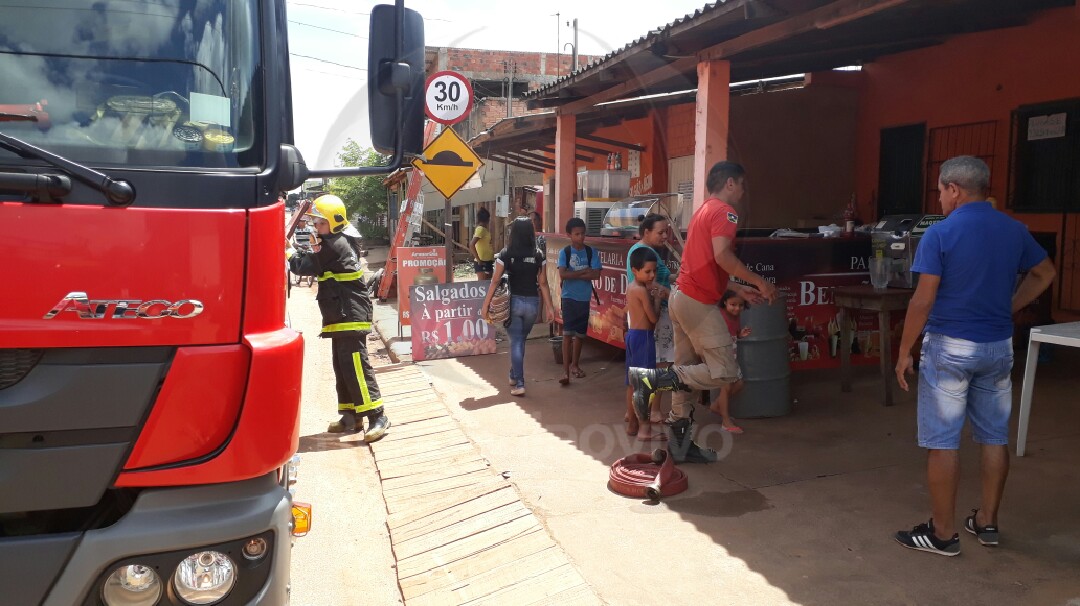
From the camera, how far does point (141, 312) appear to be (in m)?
2.01

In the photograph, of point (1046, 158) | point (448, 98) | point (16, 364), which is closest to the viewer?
point (16, 364)

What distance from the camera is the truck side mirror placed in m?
2.65

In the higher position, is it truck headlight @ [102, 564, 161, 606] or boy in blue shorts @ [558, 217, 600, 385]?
boy in blue shorts @ [558, 217, 600, 385]

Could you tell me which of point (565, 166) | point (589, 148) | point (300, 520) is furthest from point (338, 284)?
point (589, 148)

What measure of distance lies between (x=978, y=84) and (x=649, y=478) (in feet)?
21.8

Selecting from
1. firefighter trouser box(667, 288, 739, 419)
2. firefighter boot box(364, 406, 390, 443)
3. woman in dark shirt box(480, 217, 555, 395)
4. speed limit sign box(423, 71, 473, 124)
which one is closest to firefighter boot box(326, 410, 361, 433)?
firefighter boot box(364, 406, 390, 443)

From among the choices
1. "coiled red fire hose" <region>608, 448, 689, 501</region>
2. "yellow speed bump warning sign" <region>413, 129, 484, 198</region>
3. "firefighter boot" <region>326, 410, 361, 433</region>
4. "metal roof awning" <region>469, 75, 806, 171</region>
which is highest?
"metal roof awning" <region>469, 75, 806, 171</region>

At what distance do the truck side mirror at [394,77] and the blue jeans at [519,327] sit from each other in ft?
15.2

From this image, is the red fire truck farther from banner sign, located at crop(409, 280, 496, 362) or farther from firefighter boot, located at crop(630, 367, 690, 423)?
banner sign, located at crop(409, 280, 496, 362)

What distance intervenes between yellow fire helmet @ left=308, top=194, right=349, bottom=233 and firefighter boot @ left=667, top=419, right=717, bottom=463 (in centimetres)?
288

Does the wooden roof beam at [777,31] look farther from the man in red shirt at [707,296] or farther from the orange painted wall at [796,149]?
the orange painted wall at [796,149]

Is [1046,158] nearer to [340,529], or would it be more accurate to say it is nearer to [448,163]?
[448,163]

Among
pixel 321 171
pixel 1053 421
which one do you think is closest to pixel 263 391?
pixel 321 171

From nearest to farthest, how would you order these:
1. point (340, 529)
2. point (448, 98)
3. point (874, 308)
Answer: point (340, 529), point (874, 308), point (448, 98)
